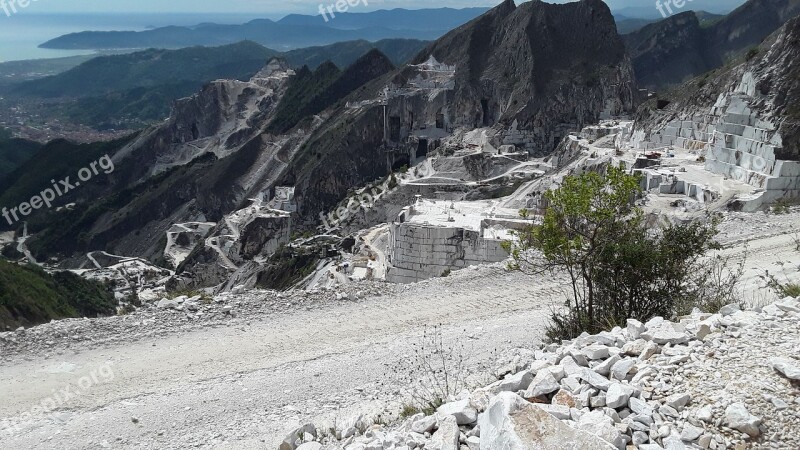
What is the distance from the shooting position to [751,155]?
82.1ft

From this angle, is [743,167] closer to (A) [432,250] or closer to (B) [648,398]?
(A) [432,250]

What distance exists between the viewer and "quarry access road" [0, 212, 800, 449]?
847cm

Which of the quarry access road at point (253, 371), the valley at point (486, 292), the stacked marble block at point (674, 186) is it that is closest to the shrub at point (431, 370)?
the valley at point (486, 292)

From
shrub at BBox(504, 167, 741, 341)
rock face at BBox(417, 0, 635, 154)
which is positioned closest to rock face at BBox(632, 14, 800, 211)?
shrub at BBox(504, 167, 741, 341)

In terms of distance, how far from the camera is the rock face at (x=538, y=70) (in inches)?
2589

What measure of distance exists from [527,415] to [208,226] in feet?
235

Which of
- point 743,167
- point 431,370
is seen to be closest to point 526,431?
point 431,370

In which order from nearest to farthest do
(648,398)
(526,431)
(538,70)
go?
(526,431) → (648,398) → (538,70)

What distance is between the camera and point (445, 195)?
1950 inches

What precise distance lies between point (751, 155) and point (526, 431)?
24066 mm

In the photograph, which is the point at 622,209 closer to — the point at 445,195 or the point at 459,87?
the point at 445,195

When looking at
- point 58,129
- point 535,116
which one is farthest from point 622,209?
point 58,129

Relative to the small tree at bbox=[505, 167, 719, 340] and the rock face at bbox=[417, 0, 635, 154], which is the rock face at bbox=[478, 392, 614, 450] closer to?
the small tree at bbox=[505, 167, 719, 340]

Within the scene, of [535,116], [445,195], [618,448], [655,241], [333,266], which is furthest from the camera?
[535,116]
